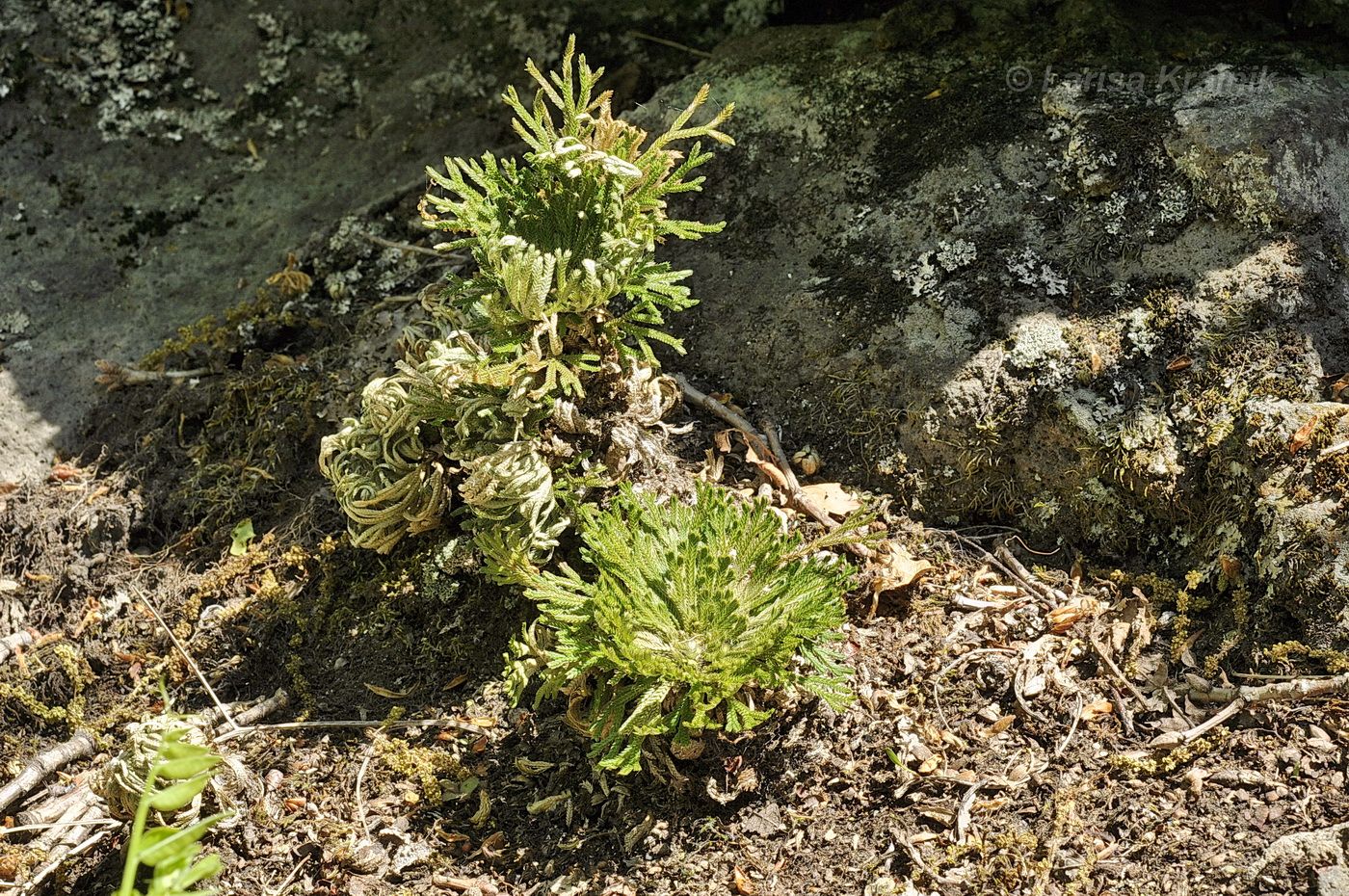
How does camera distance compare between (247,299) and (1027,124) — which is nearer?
(1027,124)

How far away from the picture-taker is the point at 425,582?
334 cm

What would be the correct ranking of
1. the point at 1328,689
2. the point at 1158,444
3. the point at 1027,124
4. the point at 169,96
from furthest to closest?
the point at 169,96
the point at 1027,124
the point at 1158,444
the point at 1328,689

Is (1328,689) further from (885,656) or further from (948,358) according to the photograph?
(948,358)

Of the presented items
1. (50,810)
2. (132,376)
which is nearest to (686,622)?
(50,810)

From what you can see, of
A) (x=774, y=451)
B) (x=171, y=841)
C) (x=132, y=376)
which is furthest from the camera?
(x=132, y=376)

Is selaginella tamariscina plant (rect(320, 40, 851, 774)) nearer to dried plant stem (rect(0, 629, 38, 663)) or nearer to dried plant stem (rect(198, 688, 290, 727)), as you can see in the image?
dried plant stem (rect(198, 688, 290, 727))

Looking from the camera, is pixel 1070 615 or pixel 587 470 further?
pixel 587 470

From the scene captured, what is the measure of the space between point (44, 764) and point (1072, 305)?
3201 mm

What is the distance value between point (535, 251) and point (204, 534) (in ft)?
5.35

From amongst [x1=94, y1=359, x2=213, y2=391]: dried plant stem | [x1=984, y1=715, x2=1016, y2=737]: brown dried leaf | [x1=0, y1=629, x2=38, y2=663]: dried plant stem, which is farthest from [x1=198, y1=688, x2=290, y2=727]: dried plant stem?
[x1=984, y1=715, x2=1016, y2=737]: brown dried leaf

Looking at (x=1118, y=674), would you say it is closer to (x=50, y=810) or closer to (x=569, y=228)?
(x=569, y=228)

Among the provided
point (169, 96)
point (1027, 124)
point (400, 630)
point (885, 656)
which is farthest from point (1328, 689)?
point (169, 96)

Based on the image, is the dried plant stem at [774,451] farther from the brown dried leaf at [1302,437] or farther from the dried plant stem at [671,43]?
the dried plant stem at [671,43]

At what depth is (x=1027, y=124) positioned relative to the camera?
144 inches
